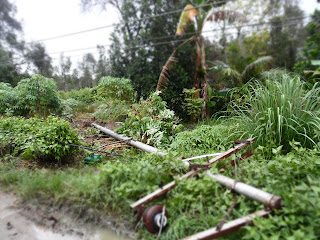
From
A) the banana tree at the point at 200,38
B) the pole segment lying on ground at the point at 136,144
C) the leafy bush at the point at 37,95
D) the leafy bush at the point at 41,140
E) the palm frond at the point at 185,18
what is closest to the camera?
the leafy bush at the point at 41,140

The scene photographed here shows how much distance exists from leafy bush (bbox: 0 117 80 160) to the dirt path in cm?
122

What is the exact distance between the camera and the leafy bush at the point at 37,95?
6.05m

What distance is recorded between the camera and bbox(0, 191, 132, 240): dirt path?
1696 millimetres

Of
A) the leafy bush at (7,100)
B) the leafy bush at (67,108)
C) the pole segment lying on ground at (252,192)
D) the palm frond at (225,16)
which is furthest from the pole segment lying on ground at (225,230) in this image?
the palm frond at (225,16)

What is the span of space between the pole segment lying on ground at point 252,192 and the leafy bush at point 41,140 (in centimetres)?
A: 238

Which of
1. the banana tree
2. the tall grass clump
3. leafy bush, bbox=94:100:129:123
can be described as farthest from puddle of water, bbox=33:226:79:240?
the banana tree

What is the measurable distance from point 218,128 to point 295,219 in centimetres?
251

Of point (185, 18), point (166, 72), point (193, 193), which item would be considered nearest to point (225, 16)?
point (185, 18)

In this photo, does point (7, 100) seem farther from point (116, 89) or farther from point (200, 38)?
point (200, 38)

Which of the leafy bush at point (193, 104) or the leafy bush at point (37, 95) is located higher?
the leafy bush at point (37, 95)

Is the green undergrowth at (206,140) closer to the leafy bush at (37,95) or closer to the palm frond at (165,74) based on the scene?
the palm frond at (165,74)

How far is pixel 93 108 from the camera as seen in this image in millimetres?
9359

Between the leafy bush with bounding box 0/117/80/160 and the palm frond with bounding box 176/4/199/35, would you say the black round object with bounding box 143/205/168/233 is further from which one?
the palm frond with bounding box 176/4/199/35

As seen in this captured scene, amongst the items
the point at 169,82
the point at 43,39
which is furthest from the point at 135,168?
the point at 43,39
